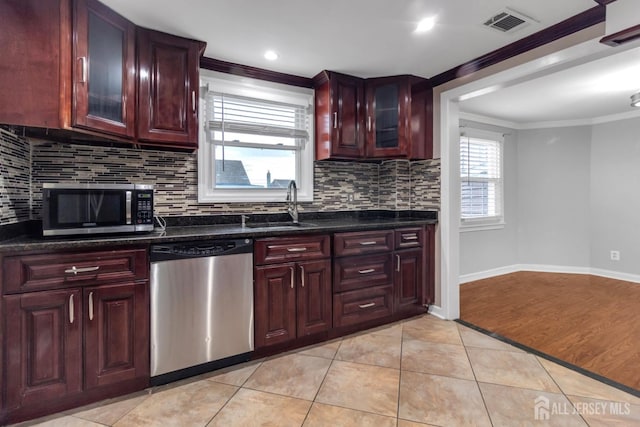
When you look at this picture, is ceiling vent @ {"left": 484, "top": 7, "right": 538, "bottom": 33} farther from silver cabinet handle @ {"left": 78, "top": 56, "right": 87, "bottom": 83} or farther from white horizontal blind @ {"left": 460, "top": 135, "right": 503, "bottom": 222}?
silver cabinet handle @ {"left": 78, "top": 56, "right": 87, "bottom": 83}

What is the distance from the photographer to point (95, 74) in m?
1.83

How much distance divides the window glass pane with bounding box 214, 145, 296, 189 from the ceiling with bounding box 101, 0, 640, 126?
75 cm

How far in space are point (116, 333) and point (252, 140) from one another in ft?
6.02

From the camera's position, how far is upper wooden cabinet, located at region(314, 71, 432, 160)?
291 centimetres

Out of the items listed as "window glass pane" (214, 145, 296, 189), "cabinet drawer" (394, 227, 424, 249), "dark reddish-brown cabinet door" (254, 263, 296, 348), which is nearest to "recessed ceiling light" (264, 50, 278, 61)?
"window glass pane" (214, 145, 296, 189)

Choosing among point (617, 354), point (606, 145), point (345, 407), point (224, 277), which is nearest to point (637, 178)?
point (606, 145)

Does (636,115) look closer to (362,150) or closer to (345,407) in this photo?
(362,150)

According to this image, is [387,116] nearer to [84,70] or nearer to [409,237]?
[409,237]

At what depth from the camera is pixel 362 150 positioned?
3014 millimetres

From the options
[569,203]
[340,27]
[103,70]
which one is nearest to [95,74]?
[103,70]

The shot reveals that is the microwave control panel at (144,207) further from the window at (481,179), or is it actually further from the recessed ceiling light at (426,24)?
the window at (481,179)

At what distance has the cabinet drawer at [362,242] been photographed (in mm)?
2518

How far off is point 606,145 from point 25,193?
21.5 feet

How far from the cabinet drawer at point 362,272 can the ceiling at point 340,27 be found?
168cm
